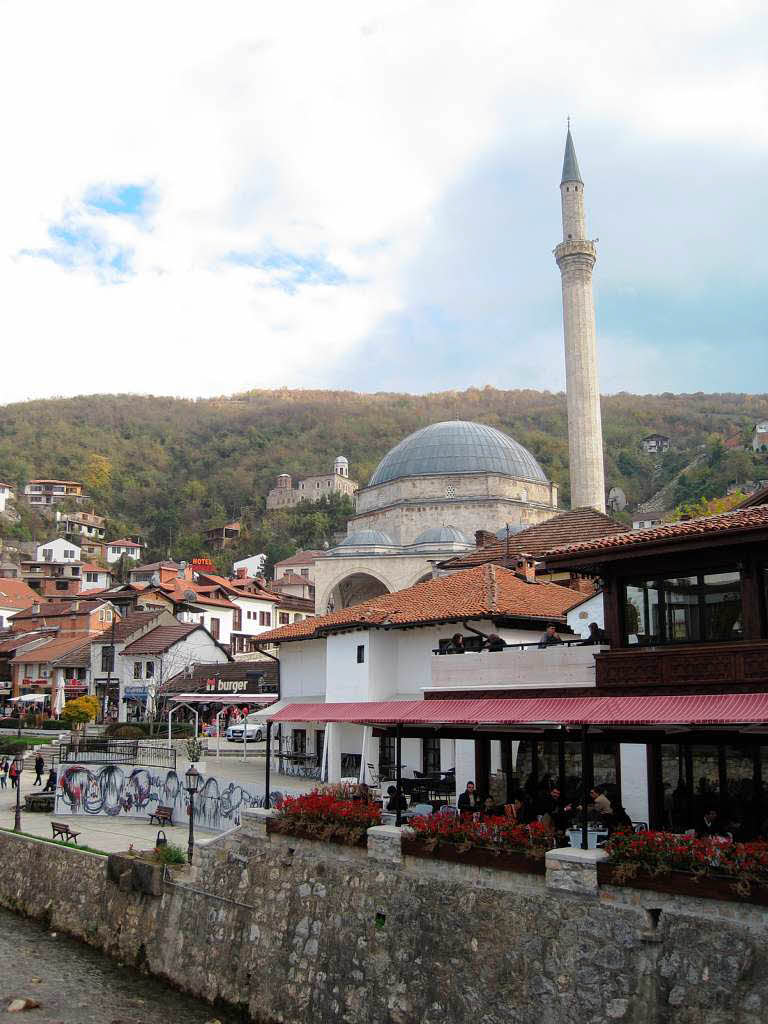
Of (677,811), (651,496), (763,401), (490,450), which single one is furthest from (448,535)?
(763,401)

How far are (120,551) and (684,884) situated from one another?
82.5m

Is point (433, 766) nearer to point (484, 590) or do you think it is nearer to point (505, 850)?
point (484, 590)

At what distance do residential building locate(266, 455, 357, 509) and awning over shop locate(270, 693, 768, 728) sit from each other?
85.1 m

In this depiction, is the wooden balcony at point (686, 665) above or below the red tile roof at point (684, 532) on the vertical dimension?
below

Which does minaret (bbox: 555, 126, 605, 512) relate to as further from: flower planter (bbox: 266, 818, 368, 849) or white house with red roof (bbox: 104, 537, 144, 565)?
white house with red roof (bbox: 104, 537, 144, 565)

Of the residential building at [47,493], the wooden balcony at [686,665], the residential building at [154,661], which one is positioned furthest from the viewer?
the residential building at [47,493]

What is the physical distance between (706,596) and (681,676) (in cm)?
97

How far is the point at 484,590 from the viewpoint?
1962 cm

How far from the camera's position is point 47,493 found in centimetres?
Result: 9444

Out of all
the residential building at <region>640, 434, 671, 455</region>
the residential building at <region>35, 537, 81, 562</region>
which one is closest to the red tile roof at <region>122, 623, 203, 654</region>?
the residential building at <region>35, 537, 81, 562</region>

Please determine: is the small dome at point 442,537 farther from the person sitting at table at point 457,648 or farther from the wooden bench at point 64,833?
the person sitting at table at point 457,648

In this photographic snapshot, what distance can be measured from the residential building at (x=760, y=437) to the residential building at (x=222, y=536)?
46522 mm

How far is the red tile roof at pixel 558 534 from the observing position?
23641mm

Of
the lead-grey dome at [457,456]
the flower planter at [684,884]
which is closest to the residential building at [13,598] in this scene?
the lead-grey dome at [457,456]
